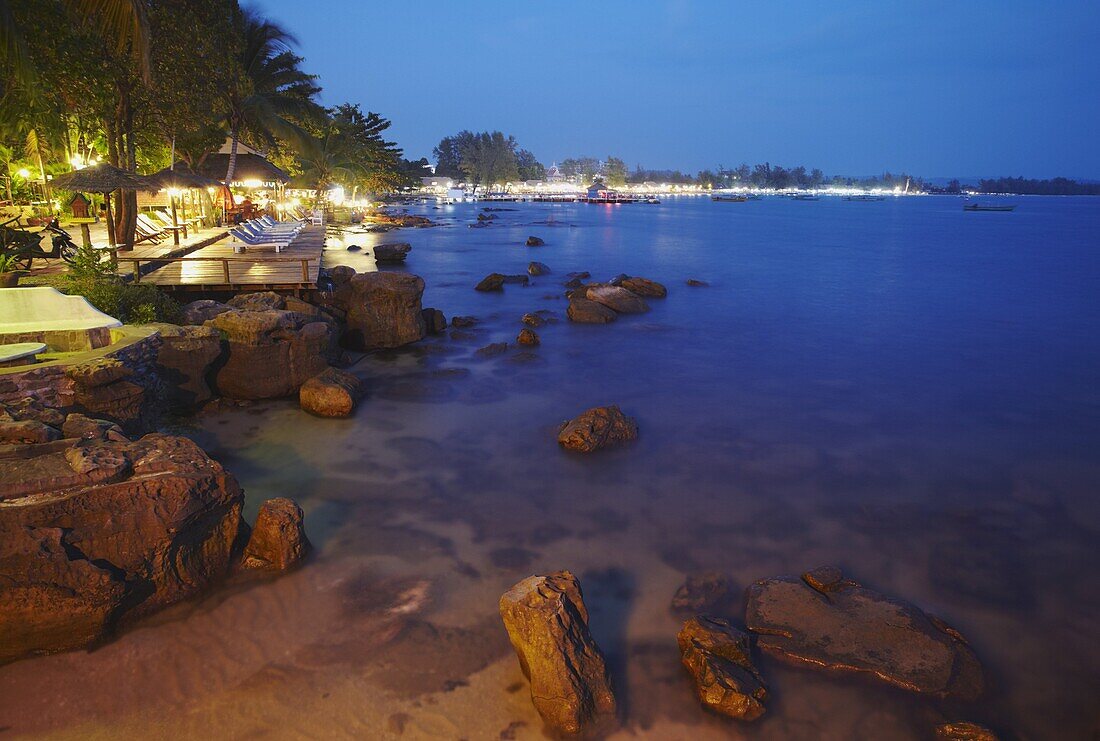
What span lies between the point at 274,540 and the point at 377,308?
10198 millimetres

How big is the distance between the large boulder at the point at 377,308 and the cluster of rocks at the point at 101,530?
31.3 feet

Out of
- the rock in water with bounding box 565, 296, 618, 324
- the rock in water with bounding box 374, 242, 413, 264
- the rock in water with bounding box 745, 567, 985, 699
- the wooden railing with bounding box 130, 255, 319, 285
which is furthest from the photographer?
the rock in water with bounding box 374, 242, 413, 264

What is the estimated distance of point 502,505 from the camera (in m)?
9.13

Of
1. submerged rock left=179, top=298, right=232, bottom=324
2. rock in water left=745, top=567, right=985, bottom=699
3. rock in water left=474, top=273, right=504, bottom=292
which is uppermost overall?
submerged rock left=179, top=298, right=232, bottom=324

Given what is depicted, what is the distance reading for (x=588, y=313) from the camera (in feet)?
69.9

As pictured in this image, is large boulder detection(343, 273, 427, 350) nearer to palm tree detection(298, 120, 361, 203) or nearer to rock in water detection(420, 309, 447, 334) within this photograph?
rock in water detection(420, 309, 447, 334)

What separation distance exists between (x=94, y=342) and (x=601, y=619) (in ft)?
25.8

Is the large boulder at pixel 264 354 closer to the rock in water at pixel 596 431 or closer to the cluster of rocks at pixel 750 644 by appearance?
the rock in water at pixel 596 431

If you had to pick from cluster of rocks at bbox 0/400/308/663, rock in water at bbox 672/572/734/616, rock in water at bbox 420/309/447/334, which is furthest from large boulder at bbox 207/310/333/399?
rock in water at bbox 672/572/734/616

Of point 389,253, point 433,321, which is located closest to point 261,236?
point 433,321

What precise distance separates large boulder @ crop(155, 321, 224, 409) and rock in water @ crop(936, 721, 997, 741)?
37.0 ft

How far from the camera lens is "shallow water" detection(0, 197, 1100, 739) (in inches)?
220

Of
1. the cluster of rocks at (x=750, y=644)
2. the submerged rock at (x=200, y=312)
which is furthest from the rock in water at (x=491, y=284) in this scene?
the cluster of rocks at (x=750, y=644)

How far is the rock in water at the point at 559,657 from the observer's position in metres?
5.27
